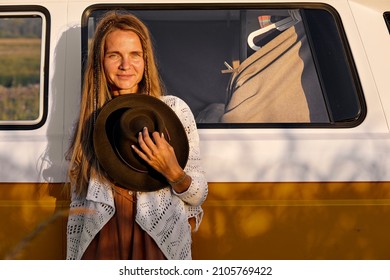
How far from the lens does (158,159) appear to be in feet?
13.6

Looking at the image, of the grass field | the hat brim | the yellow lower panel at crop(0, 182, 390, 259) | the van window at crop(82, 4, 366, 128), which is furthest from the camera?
the grass field

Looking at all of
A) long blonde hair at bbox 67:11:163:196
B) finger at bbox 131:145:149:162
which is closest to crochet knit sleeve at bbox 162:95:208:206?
long blonde hair at bbox 67:11:163:196

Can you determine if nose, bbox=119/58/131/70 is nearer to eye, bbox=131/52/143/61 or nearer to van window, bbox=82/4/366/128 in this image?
eye, bbox=131/52/143/61

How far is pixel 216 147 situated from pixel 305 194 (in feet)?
1.68

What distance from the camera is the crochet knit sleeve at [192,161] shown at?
4.21 meters

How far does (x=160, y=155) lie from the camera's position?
4.12 m

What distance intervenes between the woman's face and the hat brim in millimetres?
101

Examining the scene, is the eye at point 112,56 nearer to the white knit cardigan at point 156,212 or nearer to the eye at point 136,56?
the eye at point 136,56

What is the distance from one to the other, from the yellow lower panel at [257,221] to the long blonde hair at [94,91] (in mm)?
342

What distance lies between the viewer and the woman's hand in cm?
412
